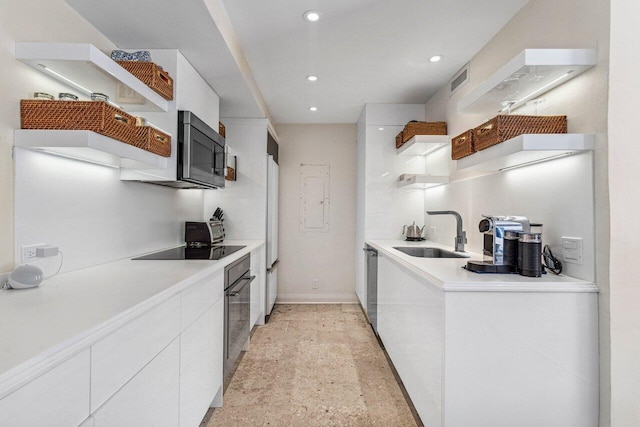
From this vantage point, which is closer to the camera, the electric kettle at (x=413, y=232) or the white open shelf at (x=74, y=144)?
the white open shelf at (x=74, y=144)

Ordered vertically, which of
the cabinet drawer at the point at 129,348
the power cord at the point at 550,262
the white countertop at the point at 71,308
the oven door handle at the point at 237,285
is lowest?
the oven door handle at the point at 237,285

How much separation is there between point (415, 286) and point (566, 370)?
0.71 meters

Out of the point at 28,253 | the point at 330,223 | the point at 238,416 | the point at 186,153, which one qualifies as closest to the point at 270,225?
the point at 330,223

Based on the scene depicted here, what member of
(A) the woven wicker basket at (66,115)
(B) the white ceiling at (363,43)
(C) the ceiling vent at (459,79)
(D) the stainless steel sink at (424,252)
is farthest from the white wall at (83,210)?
(C) the ceiling vent at (459,79)

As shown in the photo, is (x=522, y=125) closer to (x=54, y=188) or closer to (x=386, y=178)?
(x=386, y=178)

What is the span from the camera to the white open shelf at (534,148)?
4.67 feet

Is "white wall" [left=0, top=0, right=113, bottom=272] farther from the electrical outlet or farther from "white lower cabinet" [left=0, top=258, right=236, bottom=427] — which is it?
"white lower cabinet" [left=0, top=258, right=236, bottom=427]

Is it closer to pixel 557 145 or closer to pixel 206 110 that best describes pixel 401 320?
pixel 557 145

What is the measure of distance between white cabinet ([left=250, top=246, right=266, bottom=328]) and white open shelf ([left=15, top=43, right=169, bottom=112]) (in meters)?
1.55

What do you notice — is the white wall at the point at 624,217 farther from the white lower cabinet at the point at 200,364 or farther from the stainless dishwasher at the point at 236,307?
the stainless dishwasher at the point at 236,307

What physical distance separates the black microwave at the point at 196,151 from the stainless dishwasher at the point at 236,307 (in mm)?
607

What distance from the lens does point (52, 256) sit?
1.42 m

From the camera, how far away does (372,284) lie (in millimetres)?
3223

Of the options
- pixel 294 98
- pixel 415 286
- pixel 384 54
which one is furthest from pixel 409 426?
pixel 294 98
